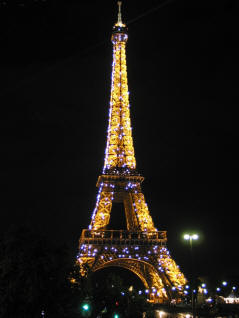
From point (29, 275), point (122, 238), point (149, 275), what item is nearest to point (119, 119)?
point (122, 238)

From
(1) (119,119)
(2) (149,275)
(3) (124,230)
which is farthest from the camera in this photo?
(1) (119,119)

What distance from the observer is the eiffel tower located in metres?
44.2

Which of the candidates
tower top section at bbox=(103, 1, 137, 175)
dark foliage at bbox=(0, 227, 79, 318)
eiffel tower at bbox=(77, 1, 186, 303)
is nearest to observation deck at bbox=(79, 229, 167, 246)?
eiffel tower at bbox=(77, 1, 186, 303)

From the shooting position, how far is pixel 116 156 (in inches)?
2019

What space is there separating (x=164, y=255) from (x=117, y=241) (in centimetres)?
603

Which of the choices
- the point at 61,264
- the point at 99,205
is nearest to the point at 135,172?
the point at 99,205

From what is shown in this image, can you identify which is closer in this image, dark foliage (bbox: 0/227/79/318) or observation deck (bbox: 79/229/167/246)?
dark foliage (bbox: 0/227/79/318)

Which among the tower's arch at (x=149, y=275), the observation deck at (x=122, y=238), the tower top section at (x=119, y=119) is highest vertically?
the tower top section at (x=119, y=119)

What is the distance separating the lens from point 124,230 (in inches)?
1852

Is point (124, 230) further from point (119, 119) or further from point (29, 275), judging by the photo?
point (29, 275)

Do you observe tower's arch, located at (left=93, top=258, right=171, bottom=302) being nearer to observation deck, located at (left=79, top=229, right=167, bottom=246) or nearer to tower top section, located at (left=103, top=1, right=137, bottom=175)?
observation deck, located at (left=79, top=229, right=167, bottom=246)

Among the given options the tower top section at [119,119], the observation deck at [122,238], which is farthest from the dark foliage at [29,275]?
the tower top section at [119,119]

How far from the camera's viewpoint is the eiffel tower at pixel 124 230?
44.2 m

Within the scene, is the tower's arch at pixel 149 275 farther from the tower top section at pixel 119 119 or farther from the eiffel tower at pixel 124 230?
the tower top section at pixel 119 119
